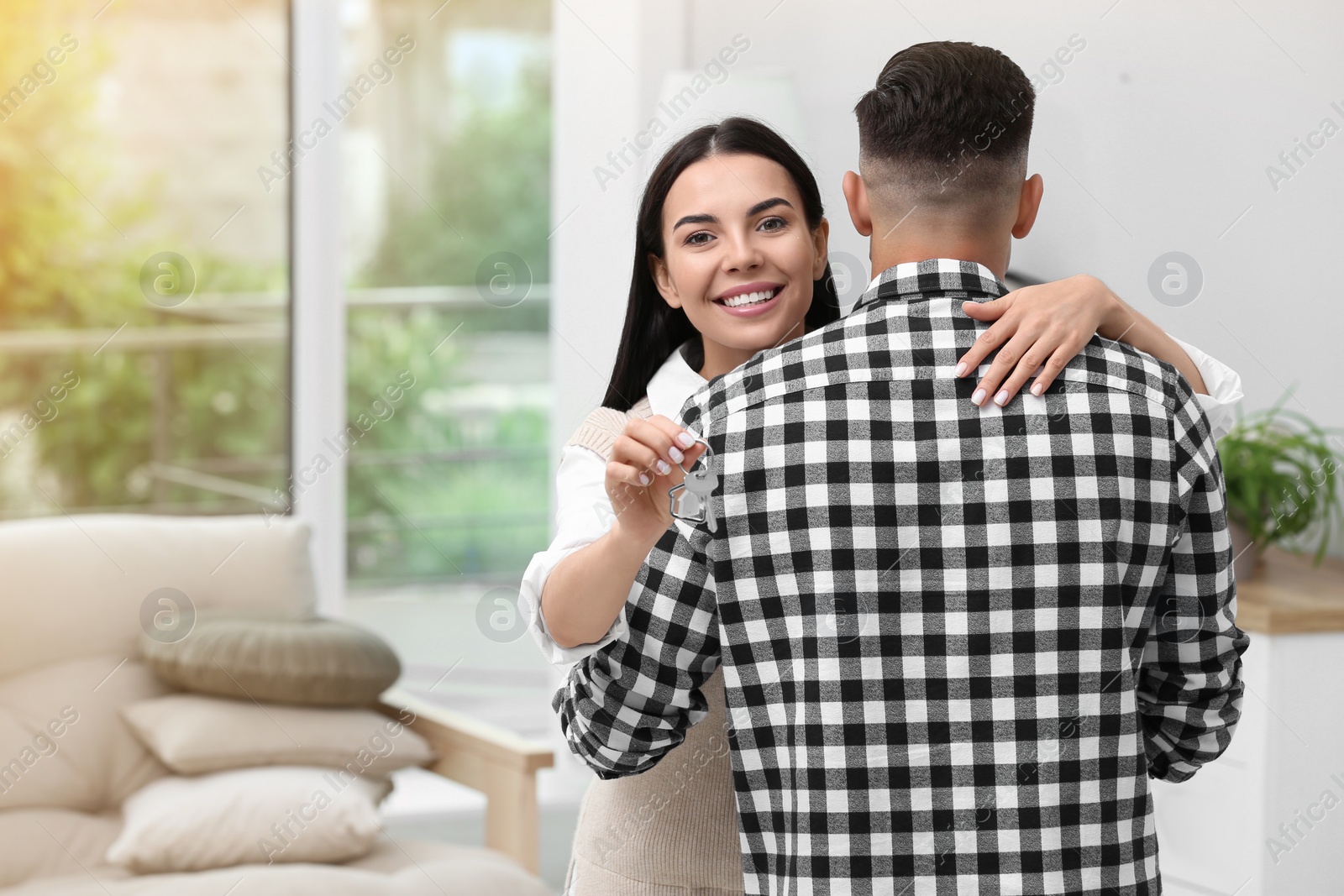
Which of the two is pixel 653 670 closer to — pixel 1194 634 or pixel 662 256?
pixel 1194 634

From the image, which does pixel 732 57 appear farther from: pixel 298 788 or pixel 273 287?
pixel 298 788

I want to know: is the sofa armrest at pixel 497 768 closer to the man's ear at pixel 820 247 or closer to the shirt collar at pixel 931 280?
the man's ear at pixel 820 247

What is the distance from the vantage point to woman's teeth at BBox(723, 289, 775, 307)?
3.57 feet

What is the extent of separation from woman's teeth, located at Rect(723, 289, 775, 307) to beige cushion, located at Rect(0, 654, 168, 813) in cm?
166

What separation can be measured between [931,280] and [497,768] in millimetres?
1599

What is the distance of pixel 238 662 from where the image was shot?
218 cm

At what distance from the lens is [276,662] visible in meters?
2.20

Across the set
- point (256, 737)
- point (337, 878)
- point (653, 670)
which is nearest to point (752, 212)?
point (653, 670)

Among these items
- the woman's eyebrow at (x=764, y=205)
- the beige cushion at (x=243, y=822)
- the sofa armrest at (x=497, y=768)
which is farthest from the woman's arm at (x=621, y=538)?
the beige cushion at (x=243, y=822)

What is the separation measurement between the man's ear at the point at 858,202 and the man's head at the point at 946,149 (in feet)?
0.05

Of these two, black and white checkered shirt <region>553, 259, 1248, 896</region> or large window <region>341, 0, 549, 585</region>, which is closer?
black and white checkered shirt <region>553, 259, 1248, 896</region>

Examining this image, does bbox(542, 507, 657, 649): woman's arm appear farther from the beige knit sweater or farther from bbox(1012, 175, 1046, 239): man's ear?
bbox(1012, 175, 1046, 239): man's ear

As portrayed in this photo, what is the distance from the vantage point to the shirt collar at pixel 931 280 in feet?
2.60

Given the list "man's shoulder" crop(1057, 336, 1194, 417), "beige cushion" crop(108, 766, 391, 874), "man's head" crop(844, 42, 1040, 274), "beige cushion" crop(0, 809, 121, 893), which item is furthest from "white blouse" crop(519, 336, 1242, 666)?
"beige cushion" crop(0, 809, 121, 893)
